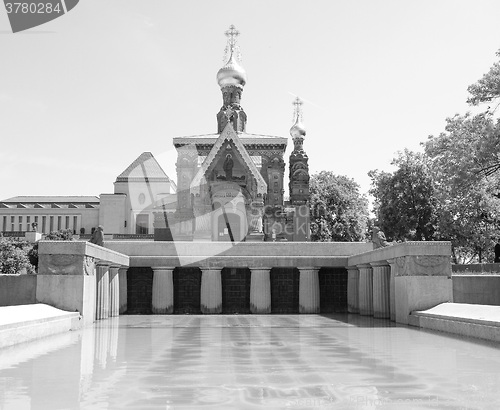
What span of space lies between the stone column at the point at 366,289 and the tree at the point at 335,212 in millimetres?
45731

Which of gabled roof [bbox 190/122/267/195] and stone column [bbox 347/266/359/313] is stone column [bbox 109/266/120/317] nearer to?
stone column [bbox 347/266/359/313]

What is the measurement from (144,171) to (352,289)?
63723 mm

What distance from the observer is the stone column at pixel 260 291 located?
31641mm

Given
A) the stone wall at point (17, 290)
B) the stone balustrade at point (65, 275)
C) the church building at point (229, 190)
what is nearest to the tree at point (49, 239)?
the church building at point (229, 190)

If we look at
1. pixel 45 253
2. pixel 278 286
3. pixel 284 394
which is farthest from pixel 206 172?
pixel 284 394

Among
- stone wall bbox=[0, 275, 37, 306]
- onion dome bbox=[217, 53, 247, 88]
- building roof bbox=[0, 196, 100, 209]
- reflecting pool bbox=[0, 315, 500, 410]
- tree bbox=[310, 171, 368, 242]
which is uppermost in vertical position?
onion dome bbox=[217, 53, 247, 88]

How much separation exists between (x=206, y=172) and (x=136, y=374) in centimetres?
3926

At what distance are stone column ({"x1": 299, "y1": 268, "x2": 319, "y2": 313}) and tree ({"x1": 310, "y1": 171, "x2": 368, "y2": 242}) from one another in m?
43.0

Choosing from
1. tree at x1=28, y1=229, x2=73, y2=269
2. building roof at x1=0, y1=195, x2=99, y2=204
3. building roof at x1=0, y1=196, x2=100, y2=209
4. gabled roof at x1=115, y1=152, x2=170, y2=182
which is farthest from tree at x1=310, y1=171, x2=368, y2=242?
building roof at x1=0, y1=195, x2=99, y2=204

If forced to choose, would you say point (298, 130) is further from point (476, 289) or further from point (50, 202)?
point (50, 202)

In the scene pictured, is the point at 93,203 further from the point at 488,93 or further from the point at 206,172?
the point at 488,93

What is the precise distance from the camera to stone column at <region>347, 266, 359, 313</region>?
30.9 metres

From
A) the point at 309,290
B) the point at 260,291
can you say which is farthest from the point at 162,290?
the point at 309,290

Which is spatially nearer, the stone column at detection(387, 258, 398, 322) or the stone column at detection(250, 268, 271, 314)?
the stone column at detection(387, 258, 398, 322)
